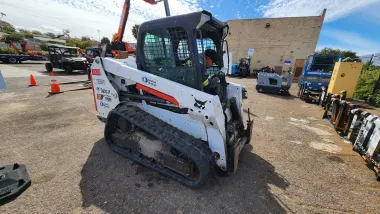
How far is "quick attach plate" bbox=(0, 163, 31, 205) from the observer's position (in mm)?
2232

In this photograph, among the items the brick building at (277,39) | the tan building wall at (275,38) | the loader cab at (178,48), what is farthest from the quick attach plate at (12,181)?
the tan building wall at (275,38)

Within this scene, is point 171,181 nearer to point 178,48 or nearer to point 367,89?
point 178,48

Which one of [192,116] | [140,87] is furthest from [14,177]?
[192,116]

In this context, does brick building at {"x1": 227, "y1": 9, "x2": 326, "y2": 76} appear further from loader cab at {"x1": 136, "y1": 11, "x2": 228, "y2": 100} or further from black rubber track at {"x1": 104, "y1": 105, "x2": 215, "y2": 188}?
black rubber track at {"x1": 104, "y1": 105, "x2": 215, "y2": 188}

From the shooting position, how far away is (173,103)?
8.73 feet

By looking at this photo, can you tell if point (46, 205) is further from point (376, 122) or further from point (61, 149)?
point (376, 122)

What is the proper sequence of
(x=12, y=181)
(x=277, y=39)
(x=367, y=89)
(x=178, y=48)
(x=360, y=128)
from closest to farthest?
1. (x=12, y=181)
2. (x=178, y=48)
3. (x=360, y=128)
4. (x=367, y=89)
5. (x=277, y=39)

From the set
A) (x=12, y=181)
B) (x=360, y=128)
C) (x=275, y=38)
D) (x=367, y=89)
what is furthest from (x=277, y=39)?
(x=12, y=181)

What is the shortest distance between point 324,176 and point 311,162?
43cm

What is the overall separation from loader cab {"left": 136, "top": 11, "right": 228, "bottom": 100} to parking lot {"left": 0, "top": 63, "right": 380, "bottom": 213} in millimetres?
1575

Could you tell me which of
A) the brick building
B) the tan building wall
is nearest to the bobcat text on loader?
the brick building

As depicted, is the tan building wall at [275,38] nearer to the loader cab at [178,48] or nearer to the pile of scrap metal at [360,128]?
the pile of scrap metal at [360,128]

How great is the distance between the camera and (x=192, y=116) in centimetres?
251

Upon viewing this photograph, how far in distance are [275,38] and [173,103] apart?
2232 centimetres
